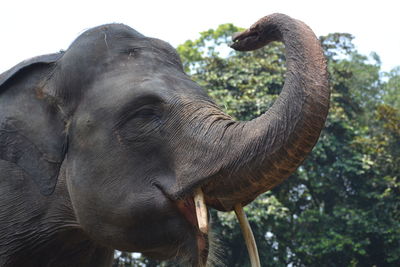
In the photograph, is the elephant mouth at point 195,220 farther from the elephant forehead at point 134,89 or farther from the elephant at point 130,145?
the elephant forehead at point 134,89

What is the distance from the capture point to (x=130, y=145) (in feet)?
10.1

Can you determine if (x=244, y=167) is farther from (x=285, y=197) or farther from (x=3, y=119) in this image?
(x=285, y=197)

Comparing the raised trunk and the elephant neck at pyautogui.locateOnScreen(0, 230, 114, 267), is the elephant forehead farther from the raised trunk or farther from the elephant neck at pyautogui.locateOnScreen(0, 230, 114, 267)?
the elephant neck at pyautogui.locateOnScreen(0, 230, 114, 267)

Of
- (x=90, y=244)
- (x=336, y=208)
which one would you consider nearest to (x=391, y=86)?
(x=336, y=208)

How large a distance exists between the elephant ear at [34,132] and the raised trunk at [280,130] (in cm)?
89

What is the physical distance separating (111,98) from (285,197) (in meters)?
15.3

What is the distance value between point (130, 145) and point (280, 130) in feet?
2.66

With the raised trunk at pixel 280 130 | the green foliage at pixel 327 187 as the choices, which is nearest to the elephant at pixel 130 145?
the raised trunk at pixel 280 130

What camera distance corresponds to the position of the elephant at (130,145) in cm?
261

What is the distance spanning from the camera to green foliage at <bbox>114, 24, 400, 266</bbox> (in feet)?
56.4

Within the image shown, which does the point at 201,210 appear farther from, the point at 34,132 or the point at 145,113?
the point at 34,132

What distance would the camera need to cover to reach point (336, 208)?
59.3 ft

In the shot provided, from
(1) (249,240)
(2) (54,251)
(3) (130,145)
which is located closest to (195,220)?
(1) (249,240)

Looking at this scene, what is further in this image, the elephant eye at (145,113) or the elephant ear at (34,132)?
the elephant ear at (34,132)
